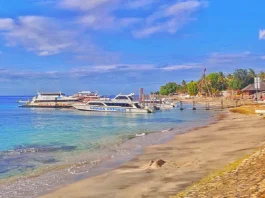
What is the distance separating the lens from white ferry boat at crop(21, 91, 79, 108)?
9906 centimetres

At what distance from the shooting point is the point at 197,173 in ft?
39.0

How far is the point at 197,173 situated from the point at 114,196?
3.36 metres

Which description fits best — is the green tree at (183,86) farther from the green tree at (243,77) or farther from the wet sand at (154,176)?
the wet sand at (154,176)

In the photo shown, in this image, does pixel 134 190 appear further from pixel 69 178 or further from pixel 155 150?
pixel 155 150

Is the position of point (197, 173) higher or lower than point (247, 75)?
lower

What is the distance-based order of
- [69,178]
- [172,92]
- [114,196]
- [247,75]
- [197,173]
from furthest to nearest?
[172,92], [247,75], [69,178], [197,173], [114,196]

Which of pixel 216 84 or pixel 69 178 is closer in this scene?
pixel 69 178

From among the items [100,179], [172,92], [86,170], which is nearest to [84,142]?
[86,170]

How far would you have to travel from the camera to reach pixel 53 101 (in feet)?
332

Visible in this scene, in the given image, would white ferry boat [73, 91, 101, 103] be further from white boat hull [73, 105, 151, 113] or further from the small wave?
the small wave

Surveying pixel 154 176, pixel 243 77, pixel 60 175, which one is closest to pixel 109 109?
pixel 60 175

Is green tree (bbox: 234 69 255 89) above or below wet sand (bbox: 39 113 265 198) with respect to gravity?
above

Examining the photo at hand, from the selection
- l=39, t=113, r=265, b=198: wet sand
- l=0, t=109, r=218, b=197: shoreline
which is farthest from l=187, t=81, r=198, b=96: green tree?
l=0, t=109, r=218, b=197: shoreline

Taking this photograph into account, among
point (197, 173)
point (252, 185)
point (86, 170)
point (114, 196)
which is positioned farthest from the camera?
point (86, 170)
